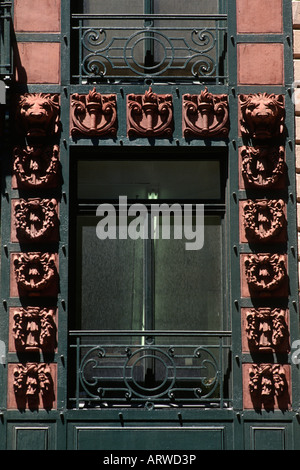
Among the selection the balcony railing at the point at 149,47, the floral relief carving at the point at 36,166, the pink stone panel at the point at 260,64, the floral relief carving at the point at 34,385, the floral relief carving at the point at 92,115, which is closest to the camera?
the floral relief carving at the point at 34,385

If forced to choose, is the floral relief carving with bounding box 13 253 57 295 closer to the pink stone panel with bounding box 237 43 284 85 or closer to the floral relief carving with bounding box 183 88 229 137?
the floral relief carving with bounding box 183 88 229 137

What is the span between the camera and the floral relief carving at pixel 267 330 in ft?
35.6

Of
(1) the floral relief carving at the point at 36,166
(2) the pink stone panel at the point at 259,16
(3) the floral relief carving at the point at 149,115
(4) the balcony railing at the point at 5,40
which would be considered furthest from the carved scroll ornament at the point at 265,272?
(4) the balcony railing at the point at 5,40

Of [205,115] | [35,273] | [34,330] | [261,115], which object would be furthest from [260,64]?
[34,330]

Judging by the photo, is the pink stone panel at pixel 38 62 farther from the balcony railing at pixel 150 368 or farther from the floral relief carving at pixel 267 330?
the floral relief carving at pixel 267 330

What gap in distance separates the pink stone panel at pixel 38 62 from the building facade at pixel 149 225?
0.07 ft

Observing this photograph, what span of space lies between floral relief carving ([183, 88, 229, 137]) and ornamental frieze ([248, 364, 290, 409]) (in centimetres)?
337

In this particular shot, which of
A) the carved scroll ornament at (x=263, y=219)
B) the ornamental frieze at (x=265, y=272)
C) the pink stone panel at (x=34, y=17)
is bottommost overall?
the ornamental frieze at (x=265, y=272)

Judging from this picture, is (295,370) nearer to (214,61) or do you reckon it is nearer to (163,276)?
(163,276)

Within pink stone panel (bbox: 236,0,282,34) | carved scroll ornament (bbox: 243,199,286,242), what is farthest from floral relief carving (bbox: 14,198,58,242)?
pink stone panel (bbox: 236,0,282,34)

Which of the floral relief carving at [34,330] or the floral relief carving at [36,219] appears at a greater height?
the floral relief carving at [36,219]

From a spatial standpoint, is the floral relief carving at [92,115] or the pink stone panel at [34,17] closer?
the floral relief carving at [92,115]

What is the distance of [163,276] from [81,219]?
1.46 meters

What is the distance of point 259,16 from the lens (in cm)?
1147
